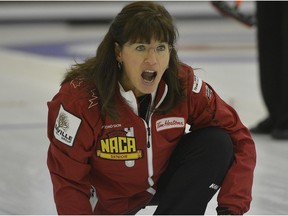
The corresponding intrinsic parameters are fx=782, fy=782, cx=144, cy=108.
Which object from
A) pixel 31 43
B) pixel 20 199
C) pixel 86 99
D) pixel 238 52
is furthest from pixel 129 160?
pixel 31 43

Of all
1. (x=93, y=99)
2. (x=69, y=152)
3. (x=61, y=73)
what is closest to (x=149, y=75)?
(x=93, y=99)

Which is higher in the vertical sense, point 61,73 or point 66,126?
point 66,126

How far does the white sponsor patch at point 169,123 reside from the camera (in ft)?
6.74

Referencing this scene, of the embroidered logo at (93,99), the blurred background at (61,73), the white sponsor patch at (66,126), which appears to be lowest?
the blurred background at (61,73)

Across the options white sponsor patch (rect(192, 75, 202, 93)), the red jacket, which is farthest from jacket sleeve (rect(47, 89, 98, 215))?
white sponsor patch (rect(192, 75, 202, 93))

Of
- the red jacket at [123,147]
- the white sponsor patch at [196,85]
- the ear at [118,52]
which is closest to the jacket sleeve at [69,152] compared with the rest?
the red jacket at [123,147]

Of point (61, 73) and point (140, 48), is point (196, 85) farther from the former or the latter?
point (61, 73)

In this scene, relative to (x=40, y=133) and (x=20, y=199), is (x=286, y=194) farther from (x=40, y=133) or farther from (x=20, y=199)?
(x=40, y=133)

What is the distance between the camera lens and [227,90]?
17.7 ft

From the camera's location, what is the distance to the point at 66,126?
1.95 meters

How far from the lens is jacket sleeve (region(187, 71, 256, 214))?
80.8 inches

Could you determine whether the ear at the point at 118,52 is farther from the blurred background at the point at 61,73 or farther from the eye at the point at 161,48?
the blurred background at the point at 61,73

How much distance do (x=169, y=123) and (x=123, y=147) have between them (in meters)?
→ 0.14

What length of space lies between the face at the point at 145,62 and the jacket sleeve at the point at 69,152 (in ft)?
0.50
